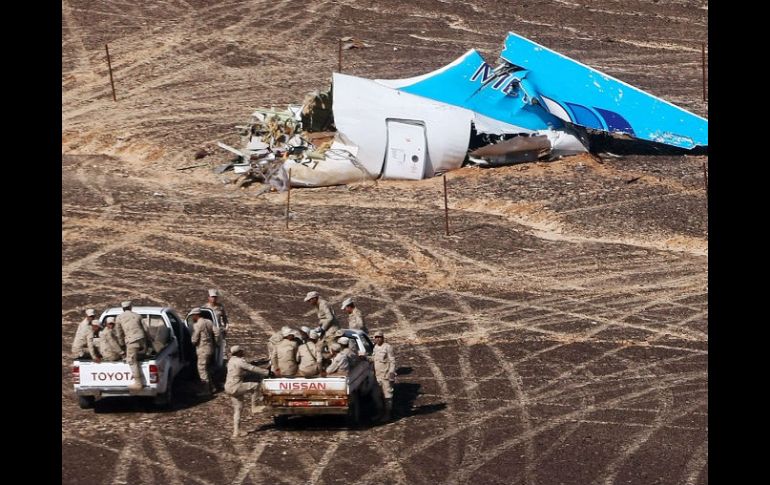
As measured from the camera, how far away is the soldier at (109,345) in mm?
19984

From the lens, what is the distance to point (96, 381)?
19844mm

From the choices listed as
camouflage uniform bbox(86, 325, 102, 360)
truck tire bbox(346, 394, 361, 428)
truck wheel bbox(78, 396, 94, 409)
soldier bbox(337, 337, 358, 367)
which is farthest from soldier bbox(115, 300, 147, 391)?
truck tire bbox(346, 394, 361, 428)

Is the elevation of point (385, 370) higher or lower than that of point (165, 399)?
higher

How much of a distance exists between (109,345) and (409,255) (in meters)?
10.4

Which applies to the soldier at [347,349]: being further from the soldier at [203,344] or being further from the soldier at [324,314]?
the soldier at [203,344]

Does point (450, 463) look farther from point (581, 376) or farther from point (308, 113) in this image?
point (308, 113)

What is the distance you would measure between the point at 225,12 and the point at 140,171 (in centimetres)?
1397

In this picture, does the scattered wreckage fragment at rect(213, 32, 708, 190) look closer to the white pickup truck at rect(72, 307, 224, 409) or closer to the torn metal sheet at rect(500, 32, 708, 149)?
the torn metal sheet at rect(500, 32, 708, 149)

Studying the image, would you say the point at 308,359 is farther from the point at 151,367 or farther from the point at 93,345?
the point at 93,345

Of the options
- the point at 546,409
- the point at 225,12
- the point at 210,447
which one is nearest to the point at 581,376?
the point at 546,409

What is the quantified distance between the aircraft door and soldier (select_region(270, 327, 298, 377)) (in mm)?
14765

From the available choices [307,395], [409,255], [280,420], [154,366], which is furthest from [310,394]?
[409,255]

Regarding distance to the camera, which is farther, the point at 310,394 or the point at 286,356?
the point at 286,356

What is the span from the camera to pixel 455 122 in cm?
3381
